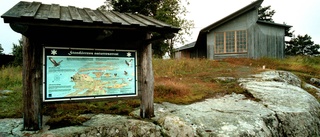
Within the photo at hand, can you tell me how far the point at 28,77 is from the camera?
13.0ft

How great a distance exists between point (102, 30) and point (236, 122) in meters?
3.52

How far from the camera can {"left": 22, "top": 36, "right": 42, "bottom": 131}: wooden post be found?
3979mm

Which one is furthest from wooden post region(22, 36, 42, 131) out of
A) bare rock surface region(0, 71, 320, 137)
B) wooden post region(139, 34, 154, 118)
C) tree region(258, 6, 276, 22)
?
tree region(258, 6, 276, 22)

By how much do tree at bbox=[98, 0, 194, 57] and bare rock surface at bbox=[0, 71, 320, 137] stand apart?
18797 mm

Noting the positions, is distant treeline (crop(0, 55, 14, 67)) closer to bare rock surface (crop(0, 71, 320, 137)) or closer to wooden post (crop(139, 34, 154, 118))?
bare rock surface (crop(0, 71, 320, 137))

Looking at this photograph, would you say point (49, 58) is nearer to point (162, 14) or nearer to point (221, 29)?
point (221, 29)

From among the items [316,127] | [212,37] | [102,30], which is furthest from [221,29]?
[102,30]

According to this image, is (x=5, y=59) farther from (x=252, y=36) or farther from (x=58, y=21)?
(x=252, y=36)

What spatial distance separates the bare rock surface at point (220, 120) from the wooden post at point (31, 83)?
239 mm

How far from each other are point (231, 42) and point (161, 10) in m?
10.0

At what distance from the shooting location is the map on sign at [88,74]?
4164 mm

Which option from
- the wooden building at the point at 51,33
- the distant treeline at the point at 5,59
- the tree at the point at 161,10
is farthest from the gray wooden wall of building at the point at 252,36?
the distant treeline at the point at 5,59

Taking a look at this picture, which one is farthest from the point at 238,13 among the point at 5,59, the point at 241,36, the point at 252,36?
the point at 5,59

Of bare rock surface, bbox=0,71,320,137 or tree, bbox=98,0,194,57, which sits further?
tree, bbox=98,0,194,57
